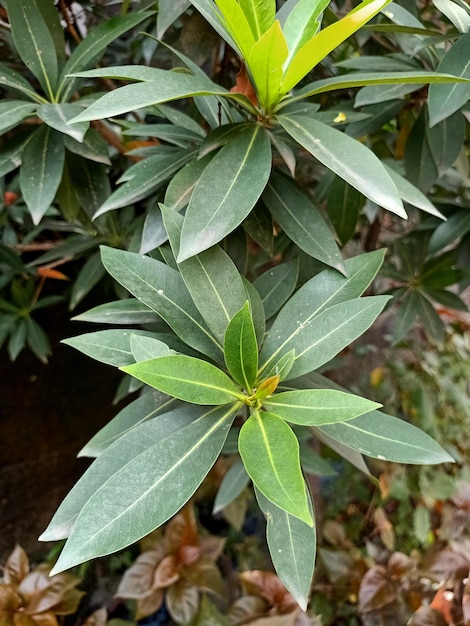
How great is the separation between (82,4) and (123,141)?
1.13 ft

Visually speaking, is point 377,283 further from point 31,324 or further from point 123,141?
point 31,324

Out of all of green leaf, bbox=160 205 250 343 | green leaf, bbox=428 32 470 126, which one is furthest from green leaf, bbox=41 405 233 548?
green leaf, bbox=428 32 470 126

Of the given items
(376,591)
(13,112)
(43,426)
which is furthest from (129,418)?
→ (43,426)

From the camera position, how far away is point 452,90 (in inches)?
22.4

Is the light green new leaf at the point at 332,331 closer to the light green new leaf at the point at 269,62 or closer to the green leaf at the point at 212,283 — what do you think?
the green leaf at the point at 212,283

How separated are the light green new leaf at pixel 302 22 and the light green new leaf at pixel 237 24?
5cm

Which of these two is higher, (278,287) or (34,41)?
(34,41)

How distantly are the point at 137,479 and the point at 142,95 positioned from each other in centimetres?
38

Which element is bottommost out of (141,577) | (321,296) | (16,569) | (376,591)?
(376,591)

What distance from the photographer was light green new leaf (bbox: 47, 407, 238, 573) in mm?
385

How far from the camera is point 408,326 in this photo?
41.4 inches

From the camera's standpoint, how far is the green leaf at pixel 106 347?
519mm

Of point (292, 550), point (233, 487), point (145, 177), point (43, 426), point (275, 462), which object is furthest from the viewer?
A: point (43, 426)

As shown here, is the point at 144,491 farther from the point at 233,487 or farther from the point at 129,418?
the point at 233,487
